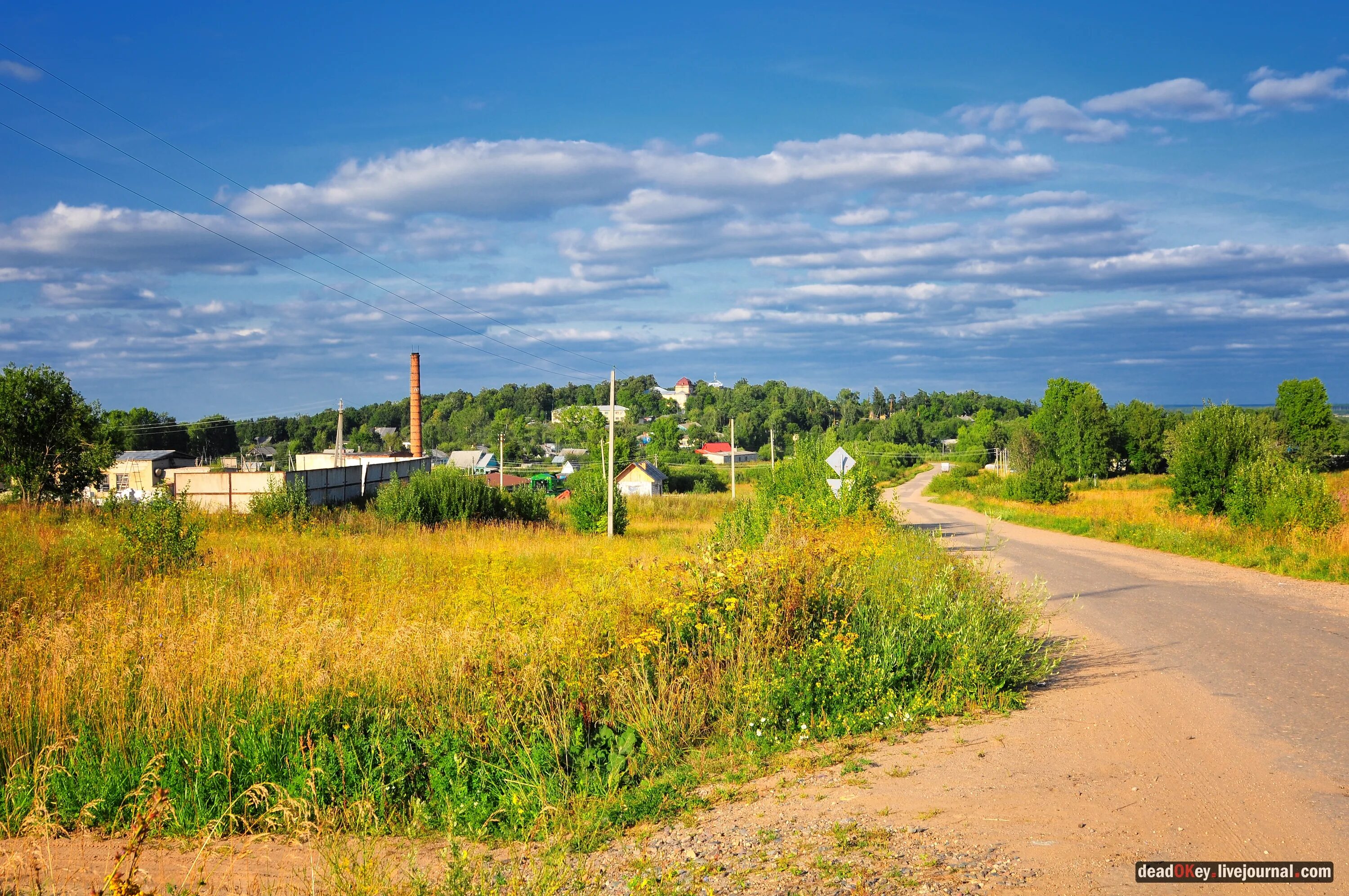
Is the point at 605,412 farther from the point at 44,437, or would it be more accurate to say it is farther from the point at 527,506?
the point at 44,437

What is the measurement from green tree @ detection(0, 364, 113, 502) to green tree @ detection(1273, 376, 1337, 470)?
3161 inches

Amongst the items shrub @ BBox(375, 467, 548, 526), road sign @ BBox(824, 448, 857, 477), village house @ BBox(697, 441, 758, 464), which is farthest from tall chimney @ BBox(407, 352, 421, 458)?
village house @ BBox(697, 441, 758, 464)

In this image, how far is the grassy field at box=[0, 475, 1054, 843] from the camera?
543cm

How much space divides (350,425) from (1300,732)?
451ft

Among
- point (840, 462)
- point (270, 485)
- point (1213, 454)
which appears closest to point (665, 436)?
point (270, 485)

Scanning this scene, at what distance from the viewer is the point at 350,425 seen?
433ft

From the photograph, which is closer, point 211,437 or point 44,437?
point 44,437

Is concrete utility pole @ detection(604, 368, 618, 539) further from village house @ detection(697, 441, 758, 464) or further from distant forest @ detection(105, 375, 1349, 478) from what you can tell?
village house @ detection(697, 441, 758, 464)

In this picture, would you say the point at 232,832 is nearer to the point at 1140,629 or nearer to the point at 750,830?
the point at 750,830

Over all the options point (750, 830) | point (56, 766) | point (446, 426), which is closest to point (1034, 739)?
point (750, 830)

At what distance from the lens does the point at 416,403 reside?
178 ft

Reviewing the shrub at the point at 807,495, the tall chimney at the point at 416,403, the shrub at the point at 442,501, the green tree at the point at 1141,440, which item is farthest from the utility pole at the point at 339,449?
the green tree at the point at 1141,440

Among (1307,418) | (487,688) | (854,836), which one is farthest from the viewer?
(1307,418)

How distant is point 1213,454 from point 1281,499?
742 cm
